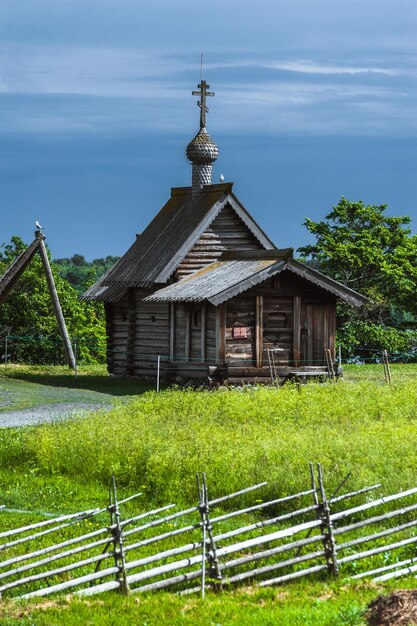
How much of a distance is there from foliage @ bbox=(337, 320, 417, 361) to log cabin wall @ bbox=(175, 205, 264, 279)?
455 inches

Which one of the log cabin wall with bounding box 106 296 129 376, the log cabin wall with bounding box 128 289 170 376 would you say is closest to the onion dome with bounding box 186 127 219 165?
the log cabin wall with bounding box 128 289 170 376

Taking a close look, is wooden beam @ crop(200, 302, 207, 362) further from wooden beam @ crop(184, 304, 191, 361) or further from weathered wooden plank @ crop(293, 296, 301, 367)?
weathered wooden plank @ crop(293, 296, 301, 367)

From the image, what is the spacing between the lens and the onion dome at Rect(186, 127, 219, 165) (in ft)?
140

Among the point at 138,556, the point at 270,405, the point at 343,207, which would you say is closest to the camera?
the point at 138,556

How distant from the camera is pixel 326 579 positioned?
14945mm

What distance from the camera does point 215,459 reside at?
2058cm

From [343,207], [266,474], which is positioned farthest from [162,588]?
[343,207]

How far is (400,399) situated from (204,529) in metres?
15.5

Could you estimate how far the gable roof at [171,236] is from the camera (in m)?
39.7

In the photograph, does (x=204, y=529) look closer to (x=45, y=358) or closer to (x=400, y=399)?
(x=400, y=399)

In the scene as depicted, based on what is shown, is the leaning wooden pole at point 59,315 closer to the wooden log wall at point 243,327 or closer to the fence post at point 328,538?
the wooden log wall at point 243,327

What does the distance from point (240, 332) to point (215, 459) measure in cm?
1713

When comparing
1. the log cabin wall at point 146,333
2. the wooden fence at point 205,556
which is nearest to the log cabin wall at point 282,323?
the log cabin wall at point 146,333

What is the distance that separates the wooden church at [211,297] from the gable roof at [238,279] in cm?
5
